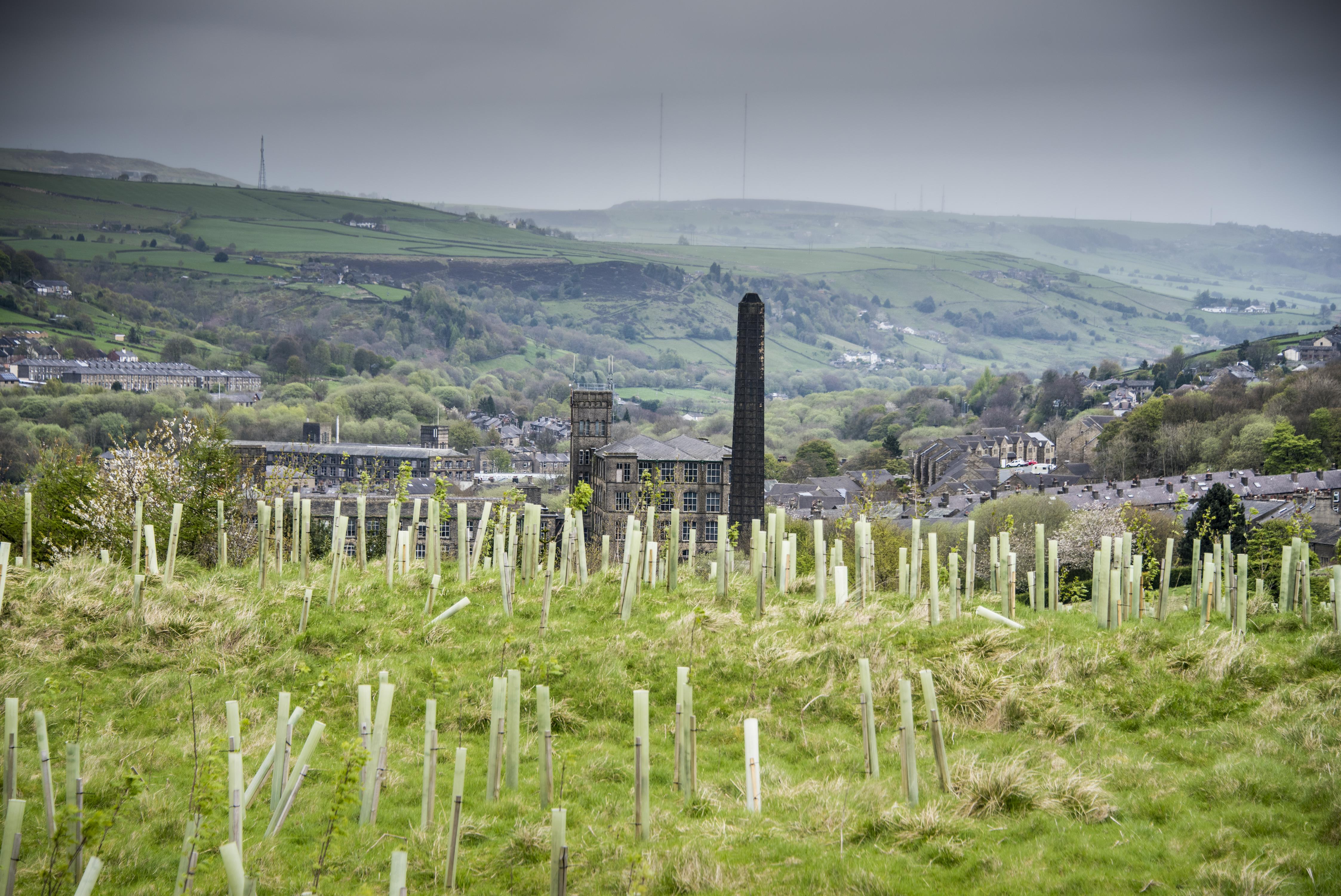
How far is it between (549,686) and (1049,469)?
125 meters

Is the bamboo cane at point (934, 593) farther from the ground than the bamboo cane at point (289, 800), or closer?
farther from the ground

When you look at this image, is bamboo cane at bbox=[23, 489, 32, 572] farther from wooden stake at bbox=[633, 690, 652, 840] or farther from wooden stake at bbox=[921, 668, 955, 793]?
wooden stake at bbox=[921, 668, 955, 793]

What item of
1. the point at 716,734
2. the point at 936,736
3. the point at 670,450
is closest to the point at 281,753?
the point at 716,734

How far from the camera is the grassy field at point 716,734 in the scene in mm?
8664

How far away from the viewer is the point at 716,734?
39.5 feet

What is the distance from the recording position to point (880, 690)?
1278 centimetres

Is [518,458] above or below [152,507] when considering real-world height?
below

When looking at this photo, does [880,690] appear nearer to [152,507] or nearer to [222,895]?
[222,895]

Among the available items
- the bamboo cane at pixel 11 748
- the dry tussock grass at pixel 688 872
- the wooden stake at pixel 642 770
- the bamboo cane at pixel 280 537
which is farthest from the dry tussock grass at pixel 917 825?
the bamboo cane at pixel 280 537

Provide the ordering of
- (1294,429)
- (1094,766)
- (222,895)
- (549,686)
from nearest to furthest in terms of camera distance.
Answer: (222,895) → (1094,766) → (549,686) → (1294,429)

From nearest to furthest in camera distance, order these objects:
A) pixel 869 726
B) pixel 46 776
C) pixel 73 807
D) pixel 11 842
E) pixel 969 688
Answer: pixel 11 842 → pixel 73 807 → pixel 46 776 → pixel 869 726 → pixel 969 688

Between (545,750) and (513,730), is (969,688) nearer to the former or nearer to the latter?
(545,750)

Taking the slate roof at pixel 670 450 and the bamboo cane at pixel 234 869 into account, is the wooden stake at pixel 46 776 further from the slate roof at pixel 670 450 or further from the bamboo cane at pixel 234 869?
the slate roof at pixel 670 450

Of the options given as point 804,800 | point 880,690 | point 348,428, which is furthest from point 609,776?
point 348,428
